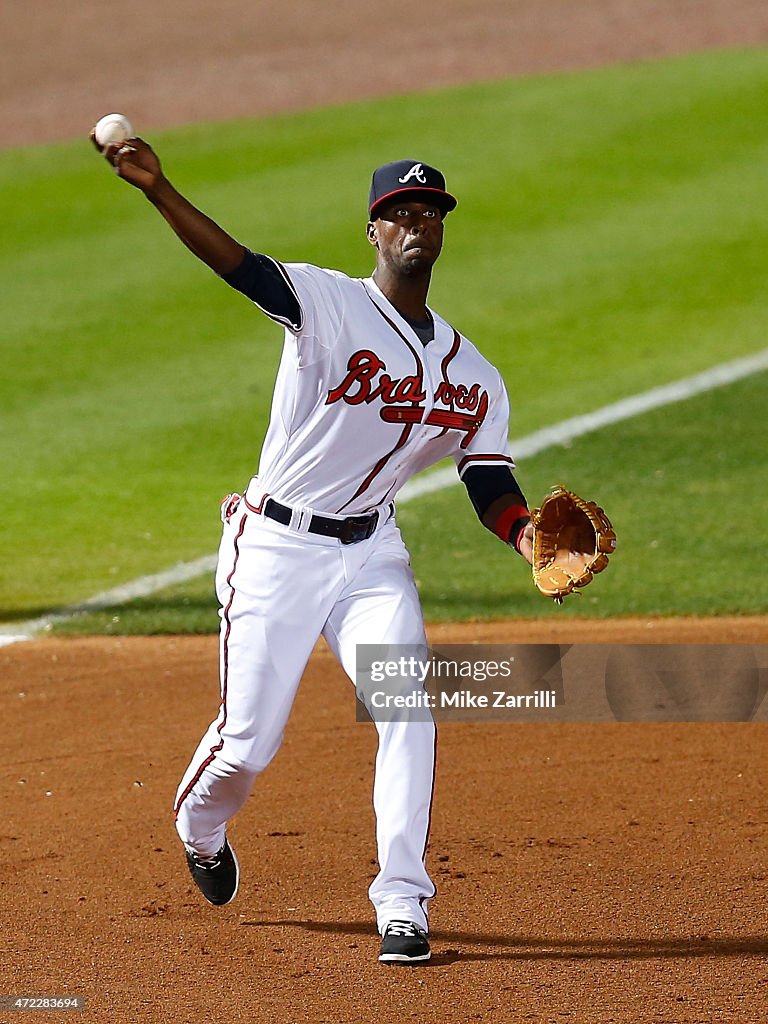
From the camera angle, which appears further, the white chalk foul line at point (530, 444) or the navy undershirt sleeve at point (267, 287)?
the white chalk foul line at point (530, 444)

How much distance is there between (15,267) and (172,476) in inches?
181

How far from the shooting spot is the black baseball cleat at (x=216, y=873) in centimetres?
470

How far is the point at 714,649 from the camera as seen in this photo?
7.19 meters

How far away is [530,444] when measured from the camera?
10.6m

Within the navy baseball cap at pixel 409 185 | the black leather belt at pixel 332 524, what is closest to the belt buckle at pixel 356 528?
the black leather belt at pixel 332 524

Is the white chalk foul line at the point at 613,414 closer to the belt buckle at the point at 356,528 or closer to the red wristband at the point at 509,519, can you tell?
the red wristband at the point at 509,519

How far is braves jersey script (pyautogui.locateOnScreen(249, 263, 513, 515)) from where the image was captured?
4.44 meters

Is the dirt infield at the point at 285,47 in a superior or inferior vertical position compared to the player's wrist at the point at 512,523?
superior

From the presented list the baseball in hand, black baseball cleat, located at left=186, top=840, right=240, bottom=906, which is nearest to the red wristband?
black baseball cleat, located at left=186, top=840, right=240, bottom=906

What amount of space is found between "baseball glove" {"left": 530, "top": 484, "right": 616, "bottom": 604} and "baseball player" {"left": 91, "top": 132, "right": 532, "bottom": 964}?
125 millimetres

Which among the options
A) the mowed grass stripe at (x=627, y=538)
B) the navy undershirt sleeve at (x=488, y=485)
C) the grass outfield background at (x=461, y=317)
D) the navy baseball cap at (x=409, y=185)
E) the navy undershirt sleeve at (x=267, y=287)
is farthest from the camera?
the grass outfield background at (x=461, y=317)

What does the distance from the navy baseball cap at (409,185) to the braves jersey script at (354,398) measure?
0.86 ft

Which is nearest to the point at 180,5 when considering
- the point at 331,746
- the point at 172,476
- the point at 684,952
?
the point at 172,476

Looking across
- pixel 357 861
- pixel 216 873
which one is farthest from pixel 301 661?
pixel 357 861
